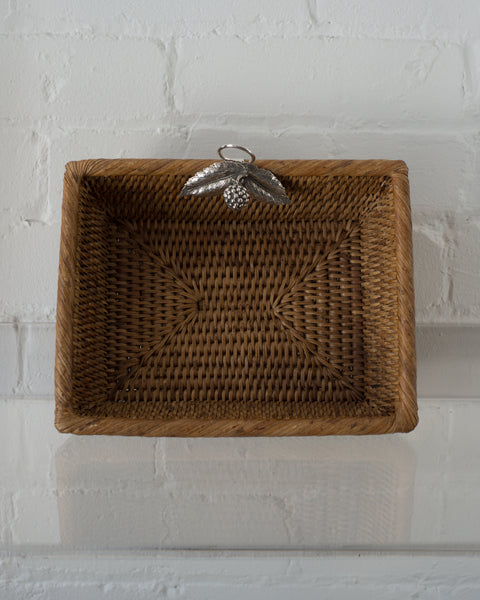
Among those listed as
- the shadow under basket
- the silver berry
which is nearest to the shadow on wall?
the shadow under basket

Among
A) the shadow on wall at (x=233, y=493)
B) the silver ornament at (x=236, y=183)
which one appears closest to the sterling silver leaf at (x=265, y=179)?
the silver ornament at (x=236, y=183)

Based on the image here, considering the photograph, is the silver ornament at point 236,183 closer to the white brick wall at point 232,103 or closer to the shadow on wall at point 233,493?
Answer: the white brick wall at point 232,103

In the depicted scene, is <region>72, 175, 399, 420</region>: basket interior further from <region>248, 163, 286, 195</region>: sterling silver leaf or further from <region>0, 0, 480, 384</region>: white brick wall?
<region>0, 0, 480, 384</region>: white brick wall

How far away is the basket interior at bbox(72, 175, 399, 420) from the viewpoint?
0.65 m

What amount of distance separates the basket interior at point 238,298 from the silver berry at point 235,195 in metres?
0.07

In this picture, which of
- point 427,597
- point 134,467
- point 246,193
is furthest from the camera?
point 246,193

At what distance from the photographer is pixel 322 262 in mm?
706

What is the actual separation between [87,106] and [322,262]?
433mm

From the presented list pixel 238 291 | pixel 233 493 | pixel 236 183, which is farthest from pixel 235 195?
pixel 233 493

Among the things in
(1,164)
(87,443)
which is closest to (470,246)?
(87,443)

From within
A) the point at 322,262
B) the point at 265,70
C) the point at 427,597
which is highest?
the point at 265,70

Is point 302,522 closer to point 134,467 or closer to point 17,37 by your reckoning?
point 134,467

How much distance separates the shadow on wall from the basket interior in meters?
0.09

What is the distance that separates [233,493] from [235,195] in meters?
0.34
